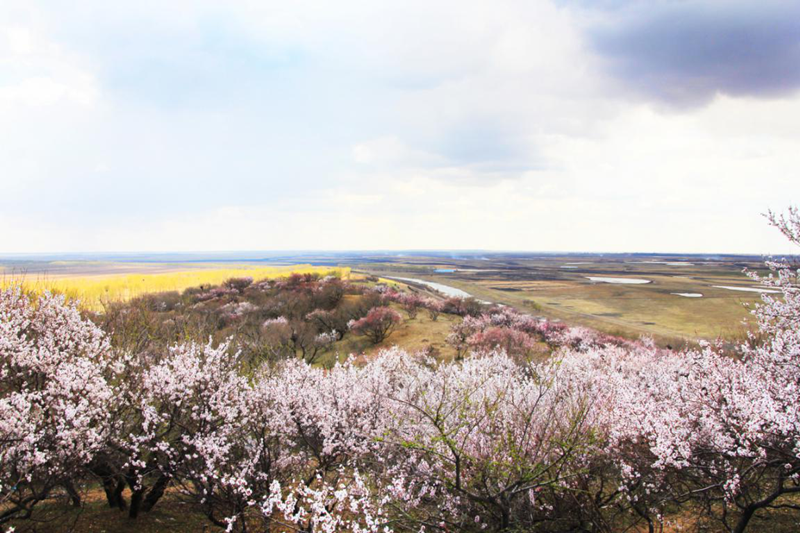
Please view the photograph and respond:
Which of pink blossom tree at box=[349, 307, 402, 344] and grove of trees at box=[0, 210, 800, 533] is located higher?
grove of trees at box=[0, 210, 800, 533]

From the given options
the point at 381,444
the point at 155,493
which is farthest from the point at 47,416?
the point at 381,444

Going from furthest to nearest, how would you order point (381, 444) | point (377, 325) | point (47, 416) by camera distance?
point (377, 325) < point (381, 444) < point (47, 416)

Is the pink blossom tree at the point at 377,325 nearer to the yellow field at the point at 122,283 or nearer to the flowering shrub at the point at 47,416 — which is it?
the yellow field at the point at 122,283

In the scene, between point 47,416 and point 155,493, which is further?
point 155,493

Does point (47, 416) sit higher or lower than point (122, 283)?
lower

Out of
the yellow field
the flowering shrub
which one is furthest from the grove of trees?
the yellow field

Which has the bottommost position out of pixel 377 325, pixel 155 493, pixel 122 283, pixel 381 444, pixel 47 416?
pixel 377 325

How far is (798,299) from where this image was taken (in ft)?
30.4

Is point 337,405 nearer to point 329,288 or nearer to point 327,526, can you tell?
point 327,526

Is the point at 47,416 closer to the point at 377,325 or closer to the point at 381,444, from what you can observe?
the point at 381,444

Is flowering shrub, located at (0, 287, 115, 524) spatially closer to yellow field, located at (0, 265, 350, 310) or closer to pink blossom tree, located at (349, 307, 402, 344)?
yellow field, located at (0, 265, 350, 310)

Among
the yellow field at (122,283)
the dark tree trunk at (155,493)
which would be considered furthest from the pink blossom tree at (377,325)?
the dark tree trunk at (155,493)

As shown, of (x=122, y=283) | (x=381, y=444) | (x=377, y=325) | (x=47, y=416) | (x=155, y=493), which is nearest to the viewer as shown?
(x=47, y=416)

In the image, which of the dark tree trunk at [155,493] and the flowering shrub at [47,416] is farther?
the dark tree trunk at [155,493]
